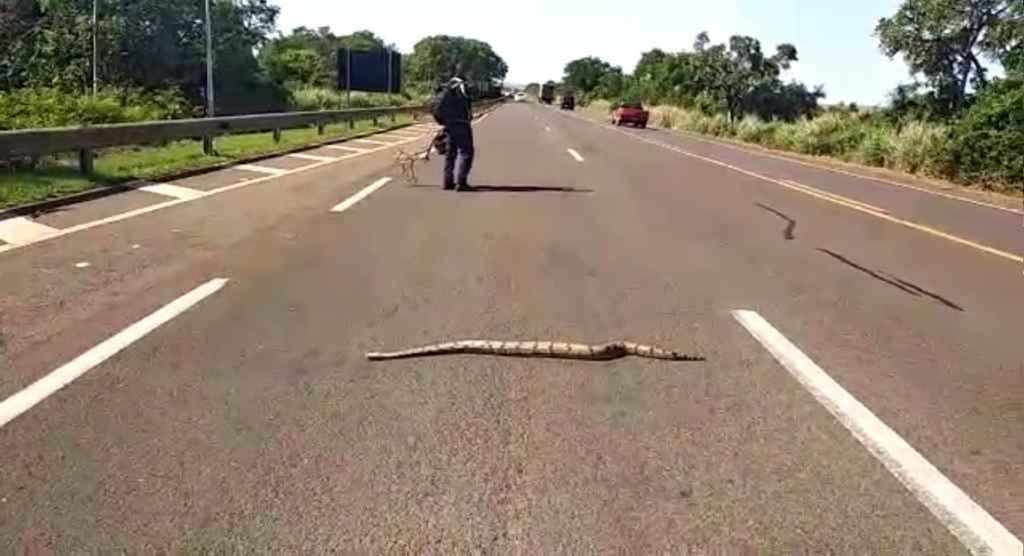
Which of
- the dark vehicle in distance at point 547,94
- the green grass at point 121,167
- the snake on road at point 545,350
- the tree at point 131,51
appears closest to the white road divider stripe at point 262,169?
the green grass at point 121,167

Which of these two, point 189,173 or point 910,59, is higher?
point 910,59

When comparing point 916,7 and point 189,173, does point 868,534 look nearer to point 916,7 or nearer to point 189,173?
point 189,173

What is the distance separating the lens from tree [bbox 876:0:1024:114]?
3756 cm

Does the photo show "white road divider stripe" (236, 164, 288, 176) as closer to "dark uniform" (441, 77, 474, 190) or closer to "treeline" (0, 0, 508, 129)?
"dark uniform" (441, 77, 474, 190)

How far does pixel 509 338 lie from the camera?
19.9 feet

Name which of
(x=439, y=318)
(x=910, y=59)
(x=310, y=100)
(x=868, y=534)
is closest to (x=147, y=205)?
(x=439, y=318)

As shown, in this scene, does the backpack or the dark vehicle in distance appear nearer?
the backpack

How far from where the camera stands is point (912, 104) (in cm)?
4062

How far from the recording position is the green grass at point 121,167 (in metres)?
12.6

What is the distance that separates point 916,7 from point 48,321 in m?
40.2

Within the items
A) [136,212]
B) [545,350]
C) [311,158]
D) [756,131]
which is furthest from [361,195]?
[756,131]

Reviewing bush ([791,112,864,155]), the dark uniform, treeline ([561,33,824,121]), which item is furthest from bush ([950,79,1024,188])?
treeline ([561,33,824,121])

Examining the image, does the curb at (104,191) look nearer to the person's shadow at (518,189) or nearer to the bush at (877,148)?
the person's shadow at (518,189)

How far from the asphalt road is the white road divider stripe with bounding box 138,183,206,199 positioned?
2.69 m
